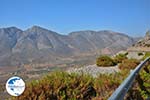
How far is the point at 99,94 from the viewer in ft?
29.2

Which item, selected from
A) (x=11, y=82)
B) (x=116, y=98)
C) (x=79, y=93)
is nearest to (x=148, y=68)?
(x=79, y=93)

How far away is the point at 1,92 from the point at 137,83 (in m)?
3.50

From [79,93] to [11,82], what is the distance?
8.31 feet

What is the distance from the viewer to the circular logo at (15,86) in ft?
20.6

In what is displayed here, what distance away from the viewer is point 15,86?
6340mm

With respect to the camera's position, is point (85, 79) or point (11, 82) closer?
point (11, 82)

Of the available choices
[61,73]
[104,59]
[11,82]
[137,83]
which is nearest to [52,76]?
[61,73]

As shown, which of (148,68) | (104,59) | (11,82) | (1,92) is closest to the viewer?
(11,82)

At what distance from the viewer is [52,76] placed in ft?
30.3

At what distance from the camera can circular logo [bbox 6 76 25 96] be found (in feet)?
20.6

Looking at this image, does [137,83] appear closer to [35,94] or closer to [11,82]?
[35,94]

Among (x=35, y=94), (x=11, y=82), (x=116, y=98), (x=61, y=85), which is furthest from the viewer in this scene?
(x=61, y=85)

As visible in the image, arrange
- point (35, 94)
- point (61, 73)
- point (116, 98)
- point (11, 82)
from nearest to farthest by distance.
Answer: point (116, 98)
point (11, 82)
point (35, 94)
point (61, 73)

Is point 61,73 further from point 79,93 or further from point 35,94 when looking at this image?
point 35,94
